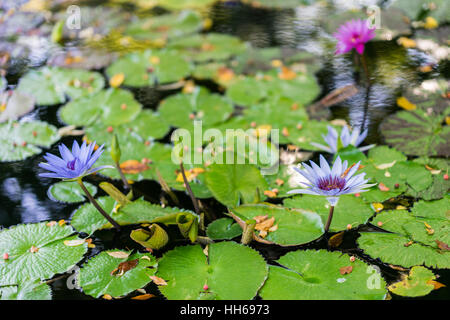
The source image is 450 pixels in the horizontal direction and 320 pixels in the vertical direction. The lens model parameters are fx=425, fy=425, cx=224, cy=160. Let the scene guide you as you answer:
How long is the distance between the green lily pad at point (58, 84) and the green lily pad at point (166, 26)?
2.28 feet

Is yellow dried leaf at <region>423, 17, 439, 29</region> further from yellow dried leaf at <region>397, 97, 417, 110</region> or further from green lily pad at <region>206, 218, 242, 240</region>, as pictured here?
green lily pad at <region>206, 218, 242, 240</region>

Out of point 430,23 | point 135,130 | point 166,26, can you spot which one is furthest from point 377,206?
point 166,26

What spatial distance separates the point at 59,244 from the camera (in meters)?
1.62

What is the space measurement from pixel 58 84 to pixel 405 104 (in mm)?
2046

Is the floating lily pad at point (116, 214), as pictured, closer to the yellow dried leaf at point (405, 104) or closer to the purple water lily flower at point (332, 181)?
the purple water lily flower at point (332, 181)

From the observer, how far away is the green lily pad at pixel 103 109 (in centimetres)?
233

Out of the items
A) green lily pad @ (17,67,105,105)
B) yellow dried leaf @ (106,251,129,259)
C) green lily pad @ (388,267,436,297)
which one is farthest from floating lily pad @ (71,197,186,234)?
green lily pad @ (17,67,105,105)

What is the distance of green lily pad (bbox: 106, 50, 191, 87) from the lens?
2.70 m

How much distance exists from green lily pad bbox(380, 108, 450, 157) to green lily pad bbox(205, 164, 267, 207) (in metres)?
0.72

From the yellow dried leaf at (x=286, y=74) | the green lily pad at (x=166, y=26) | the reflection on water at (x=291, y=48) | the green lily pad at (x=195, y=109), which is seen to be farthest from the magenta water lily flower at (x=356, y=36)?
the green lily pad at (x=166, y=26)

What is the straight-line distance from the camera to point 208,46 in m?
3.05
